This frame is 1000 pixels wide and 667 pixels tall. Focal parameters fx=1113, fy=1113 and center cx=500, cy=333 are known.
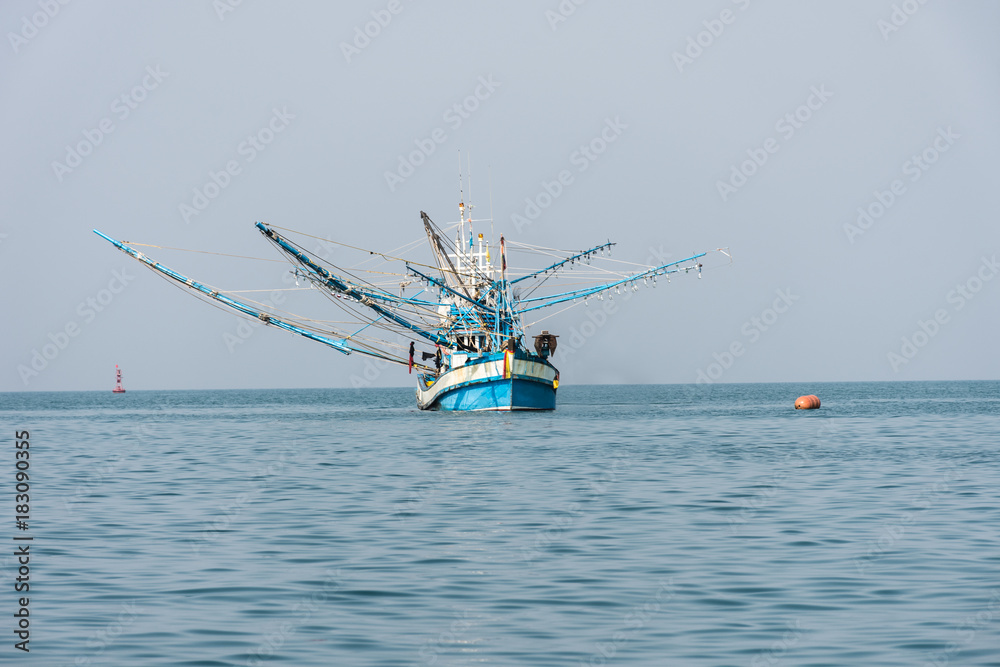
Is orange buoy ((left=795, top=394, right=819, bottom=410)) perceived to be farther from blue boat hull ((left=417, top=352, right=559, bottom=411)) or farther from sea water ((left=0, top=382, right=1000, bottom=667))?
sea water ((left=0, top=382, right=1000, bottom=667))

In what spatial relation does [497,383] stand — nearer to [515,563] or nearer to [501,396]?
[501,396]

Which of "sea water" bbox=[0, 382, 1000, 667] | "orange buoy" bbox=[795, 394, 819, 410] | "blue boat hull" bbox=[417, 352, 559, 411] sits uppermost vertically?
"blue boat hull" bbox=[417, 352, 559, 411]

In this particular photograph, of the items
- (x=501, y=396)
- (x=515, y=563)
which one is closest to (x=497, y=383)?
(x=501, y=396)

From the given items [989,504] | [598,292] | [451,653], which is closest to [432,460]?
[989,504]

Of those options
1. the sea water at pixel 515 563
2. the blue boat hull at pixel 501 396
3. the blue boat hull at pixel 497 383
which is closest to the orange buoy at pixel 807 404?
the blue boat hull at pixel 497 383

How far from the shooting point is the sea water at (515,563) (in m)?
11.4

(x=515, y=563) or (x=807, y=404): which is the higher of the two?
(x=807, y=404)

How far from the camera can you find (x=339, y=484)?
26.6m

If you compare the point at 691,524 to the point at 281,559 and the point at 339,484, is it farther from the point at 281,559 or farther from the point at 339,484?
the point at 339,484

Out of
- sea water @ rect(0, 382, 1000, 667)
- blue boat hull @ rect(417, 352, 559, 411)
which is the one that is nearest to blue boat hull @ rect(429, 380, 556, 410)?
blue boat hull @ rect(417, 352, 559, 411)

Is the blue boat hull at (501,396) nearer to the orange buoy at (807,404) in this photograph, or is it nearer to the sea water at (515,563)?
the orange buoy at (807,404)

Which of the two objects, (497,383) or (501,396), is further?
(501,396)

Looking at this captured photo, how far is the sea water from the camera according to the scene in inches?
450

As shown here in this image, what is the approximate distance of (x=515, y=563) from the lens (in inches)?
619
